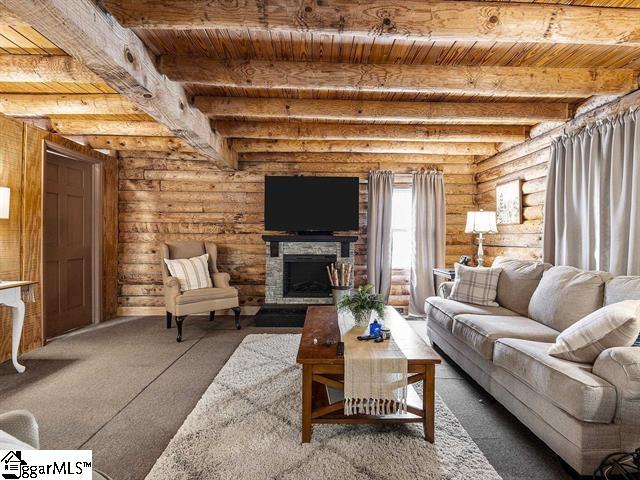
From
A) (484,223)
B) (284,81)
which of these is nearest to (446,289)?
(484,223)

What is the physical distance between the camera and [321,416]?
1933 mm

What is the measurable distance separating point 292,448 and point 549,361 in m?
1.48

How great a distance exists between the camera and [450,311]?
10.1ft

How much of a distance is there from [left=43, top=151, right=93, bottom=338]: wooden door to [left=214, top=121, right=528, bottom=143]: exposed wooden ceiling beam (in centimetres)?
198

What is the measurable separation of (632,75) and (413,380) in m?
2.96

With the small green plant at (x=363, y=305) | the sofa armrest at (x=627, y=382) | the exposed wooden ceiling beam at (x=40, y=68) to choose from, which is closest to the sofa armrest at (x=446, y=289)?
the small green plant at (x=363, y=305)

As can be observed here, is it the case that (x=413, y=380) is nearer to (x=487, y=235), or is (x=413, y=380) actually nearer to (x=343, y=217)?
(x=343, y=217)

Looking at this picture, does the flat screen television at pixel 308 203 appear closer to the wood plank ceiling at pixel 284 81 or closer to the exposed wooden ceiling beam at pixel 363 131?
the wood plank ceiling at pixel 284 81

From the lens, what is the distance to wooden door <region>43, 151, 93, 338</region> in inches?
151

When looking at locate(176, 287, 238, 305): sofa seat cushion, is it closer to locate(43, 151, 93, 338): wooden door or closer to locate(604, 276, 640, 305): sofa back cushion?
locate(43, 151, 93, 338): wooden door

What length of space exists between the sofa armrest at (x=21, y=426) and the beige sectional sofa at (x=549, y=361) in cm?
217

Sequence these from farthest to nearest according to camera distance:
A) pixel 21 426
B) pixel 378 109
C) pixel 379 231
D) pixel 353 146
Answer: pixel 379 231
pixel 353 146
pixel 378 109
pixel 21 426

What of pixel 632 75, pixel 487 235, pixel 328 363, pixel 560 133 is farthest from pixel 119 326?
pixel 632 75

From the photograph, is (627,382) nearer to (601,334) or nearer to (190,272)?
(601,334)
